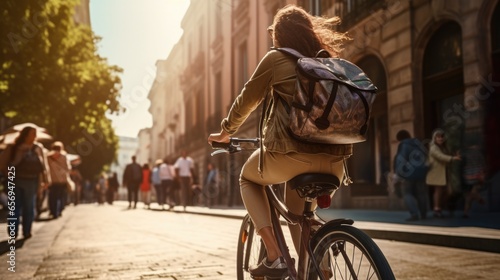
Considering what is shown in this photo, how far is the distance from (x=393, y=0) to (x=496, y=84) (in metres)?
3.86

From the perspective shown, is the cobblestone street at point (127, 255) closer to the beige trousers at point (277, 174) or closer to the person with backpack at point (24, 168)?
the person with backpack at point (24, 168)

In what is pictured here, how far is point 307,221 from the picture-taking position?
2.59m

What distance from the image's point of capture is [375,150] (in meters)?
14.6

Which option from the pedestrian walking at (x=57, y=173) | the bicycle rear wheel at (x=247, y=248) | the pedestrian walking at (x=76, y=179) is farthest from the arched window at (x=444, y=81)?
the pedestrian walking at (x=76, y=179)

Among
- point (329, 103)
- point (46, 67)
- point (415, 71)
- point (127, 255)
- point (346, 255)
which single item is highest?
point (46, 67)

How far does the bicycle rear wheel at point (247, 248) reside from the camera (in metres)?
3.21

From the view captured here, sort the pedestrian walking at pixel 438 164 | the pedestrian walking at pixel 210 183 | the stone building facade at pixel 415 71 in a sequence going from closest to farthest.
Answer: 1. the pedestrian walking at pixel 438 164
2. the stone building facade at pixel 415 71
3. the pedestrian walking at pixel 210 183

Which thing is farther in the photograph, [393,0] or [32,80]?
[32,80]

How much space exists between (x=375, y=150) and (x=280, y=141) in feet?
41.2

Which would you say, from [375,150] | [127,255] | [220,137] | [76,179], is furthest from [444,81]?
[76,179]

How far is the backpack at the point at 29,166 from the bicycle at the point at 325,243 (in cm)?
574

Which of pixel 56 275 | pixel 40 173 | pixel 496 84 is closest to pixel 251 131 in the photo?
Answer: pixel 496 84

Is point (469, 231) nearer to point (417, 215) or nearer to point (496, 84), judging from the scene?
point (417, 215)

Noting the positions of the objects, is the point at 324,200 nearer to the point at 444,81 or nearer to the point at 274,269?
the point at 274,269
